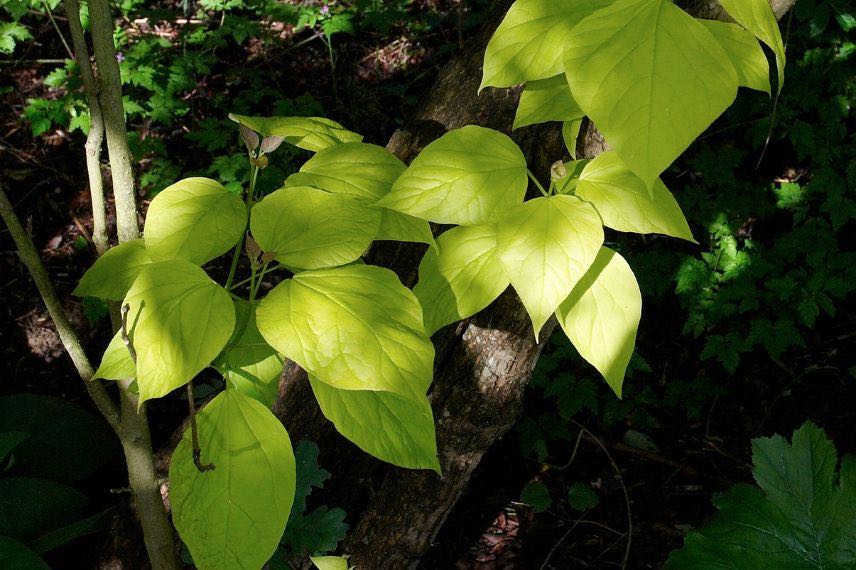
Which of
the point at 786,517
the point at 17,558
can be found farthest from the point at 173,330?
the point at 786,517

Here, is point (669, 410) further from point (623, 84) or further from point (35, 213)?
point (35, 213)

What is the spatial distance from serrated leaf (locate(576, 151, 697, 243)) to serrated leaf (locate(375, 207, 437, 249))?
0.75 feet

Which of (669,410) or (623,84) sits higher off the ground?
(623,84)

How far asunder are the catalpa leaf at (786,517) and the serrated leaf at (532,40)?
1.36 meters

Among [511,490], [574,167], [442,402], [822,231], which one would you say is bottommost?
[511,490]

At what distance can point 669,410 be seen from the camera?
3.06 meters

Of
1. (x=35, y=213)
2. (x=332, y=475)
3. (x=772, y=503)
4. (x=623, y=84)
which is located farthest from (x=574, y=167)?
(x=35, y=213)

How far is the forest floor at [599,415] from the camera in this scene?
2.64 metres

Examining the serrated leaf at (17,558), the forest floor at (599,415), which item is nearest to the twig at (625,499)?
the forest floor at (599,415)

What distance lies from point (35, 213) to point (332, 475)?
2.79 meters

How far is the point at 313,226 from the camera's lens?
894mm

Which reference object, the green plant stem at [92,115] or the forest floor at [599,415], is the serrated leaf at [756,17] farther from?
the forest floor at [599,415]

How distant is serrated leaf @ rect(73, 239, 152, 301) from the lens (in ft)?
3.24

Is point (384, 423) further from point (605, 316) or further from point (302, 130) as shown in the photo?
point (302, 130)
